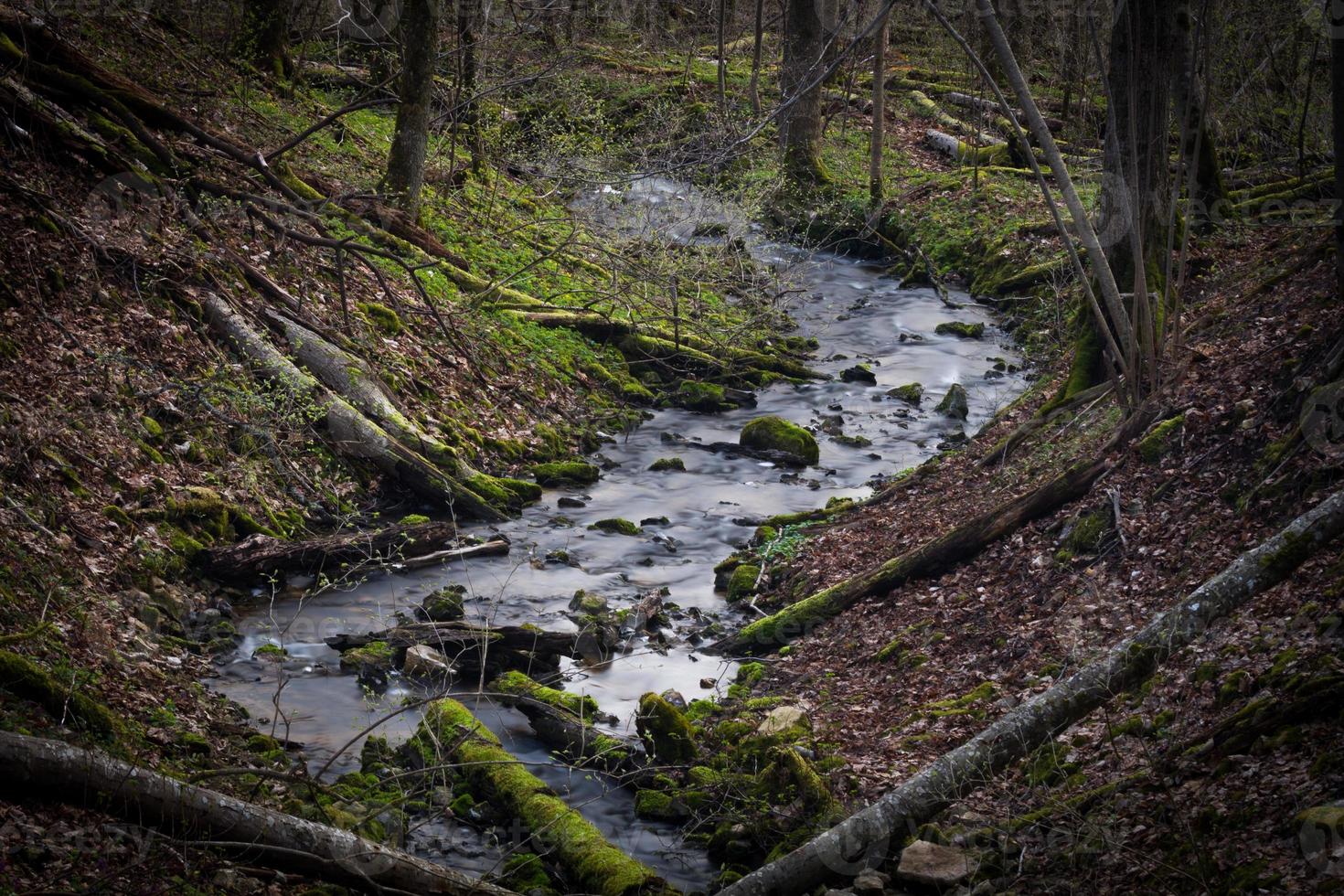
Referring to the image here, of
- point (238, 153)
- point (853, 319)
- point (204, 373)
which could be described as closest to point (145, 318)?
point (204, 373)

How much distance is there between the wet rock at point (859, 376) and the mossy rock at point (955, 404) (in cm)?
154

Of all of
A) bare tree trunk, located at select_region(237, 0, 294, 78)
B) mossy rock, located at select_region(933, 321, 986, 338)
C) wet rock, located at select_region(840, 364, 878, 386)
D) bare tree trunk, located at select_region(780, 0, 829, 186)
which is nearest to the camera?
wet rock, located at select_region(840, 364, 878, 386)

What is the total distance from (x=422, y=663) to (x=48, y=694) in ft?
10.0

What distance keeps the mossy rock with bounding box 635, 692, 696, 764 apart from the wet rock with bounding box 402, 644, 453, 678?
1.67 metres

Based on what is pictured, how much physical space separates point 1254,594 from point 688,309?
12.2 metres

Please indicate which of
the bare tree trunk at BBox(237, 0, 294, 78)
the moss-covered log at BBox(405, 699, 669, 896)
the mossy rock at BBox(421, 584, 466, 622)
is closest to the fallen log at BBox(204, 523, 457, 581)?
the mossy rock at BBox(421, 584, 466, 622)

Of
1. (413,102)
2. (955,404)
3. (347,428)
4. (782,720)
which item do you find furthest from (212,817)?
(955,404)

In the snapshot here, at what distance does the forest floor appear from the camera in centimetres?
455

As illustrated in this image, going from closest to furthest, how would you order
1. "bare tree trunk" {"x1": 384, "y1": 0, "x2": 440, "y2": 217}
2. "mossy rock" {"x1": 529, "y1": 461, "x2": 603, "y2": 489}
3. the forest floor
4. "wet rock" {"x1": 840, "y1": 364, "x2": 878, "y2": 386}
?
the forest floor, "mossy rock" {"x1": 529, "y1": 461, "x2": 603, "y2": 489}, "bare tree trunk" {"x1": 384, "y1": 0, "x2": 440, "y2": 217}, "wet rock" {"x1": 840, "y1": 364, "x2": 878, "y2": 386}

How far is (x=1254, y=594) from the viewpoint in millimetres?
5262

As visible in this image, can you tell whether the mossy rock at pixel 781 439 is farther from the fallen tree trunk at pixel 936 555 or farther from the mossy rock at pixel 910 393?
the fallen tree trunk at pixel 936 555

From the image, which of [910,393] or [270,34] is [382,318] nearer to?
[910,393]

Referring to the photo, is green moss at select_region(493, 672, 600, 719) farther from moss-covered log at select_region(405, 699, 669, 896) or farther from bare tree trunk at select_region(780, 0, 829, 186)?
bare tree trunk at select_region(780, 0, 829, 186)

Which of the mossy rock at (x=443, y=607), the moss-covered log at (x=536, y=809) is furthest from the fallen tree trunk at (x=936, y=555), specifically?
the moss-covered log at (x=536, y=809)
